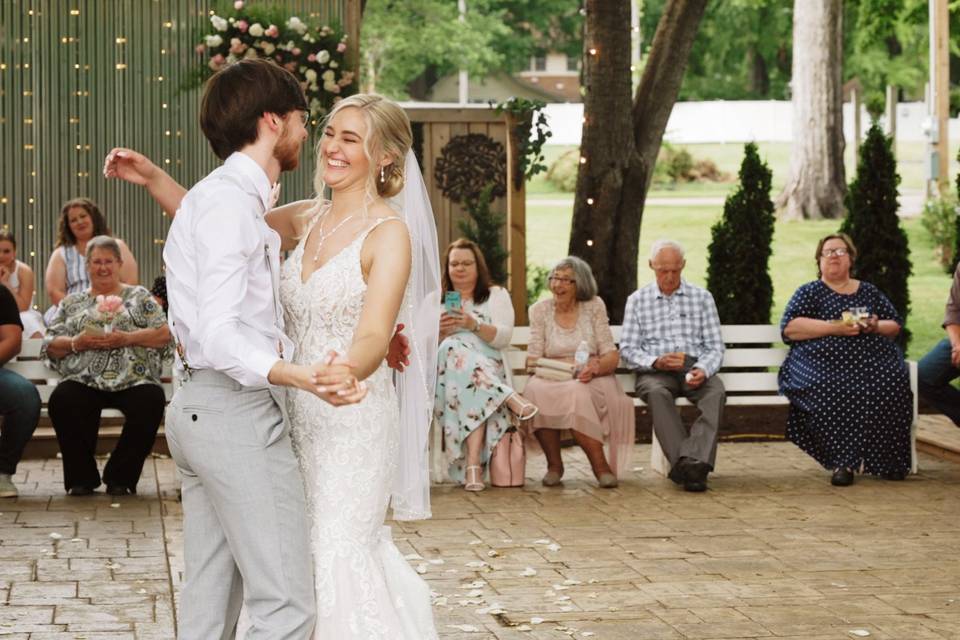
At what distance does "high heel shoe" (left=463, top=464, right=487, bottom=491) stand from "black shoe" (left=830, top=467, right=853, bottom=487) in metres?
2.07

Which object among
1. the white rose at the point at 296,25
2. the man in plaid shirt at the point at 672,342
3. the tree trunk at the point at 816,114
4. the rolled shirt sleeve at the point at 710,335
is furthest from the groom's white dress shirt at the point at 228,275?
the tree trunk at the point at 816,114

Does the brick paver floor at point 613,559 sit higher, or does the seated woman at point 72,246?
the seated woman at point 72,246

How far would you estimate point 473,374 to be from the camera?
9.74 meters

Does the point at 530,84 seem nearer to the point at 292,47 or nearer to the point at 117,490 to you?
the point at 292,47

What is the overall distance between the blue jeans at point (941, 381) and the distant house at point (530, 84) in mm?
34667

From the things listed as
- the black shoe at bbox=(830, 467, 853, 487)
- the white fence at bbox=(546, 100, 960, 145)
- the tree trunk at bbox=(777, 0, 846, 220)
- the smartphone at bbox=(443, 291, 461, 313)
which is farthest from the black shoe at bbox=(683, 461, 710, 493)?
the white fence at bbox=(546, 100, 960, 145)

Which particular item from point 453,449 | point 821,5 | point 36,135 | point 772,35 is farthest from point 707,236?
point 453,449

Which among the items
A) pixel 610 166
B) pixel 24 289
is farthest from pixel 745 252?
pixel 24 289

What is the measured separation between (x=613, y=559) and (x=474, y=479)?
7.54ft

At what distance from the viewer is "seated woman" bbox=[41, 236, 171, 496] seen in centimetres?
916

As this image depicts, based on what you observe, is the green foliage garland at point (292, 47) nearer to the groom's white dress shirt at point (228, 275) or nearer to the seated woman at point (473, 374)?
the seated woman at point (473, 374)

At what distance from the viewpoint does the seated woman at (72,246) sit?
1130 cm

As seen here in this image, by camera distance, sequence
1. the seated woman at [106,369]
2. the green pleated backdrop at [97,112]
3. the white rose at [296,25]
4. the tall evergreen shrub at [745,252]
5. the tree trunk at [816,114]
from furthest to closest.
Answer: the tree trunk at [816,114]
the tall evergreen shrub at [745,252]
the green pleated backdrop at [97,112]
the white rose at [296,25]
the seated woman at [106,369]

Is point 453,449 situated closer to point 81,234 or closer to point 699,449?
point 699,449
